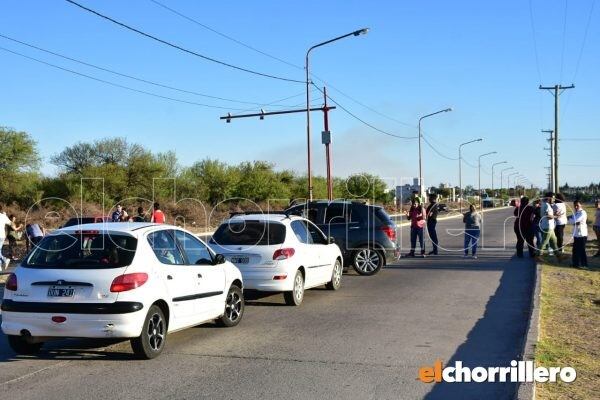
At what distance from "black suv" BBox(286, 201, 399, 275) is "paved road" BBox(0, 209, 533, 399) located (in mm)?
3594

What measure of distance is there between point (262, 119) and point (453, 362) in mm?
26253

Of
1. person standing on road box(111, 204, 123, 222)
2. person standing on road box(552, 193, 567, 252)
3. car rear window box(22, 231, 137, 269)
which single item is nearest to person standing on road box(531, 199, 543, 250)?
person standing on road box(552, 193, 567, 252)

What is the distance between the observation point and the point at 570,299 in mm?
12047

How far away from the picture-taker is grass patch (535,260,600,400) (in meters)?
6.36

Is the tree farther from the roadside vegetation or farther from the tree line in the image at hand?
the roadside vegetation

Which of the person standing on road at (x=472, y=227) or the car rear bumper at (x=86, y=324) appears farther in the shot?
the person standing on road at (x=472, y=227)

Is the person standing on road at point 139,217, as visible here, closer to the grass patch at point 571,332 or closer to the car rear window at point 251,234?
the car rear window at point 251,234

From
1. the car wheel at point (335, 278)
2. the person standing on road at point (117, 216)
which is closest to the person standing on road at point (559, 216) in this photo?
the car wheel at point (335, 278)

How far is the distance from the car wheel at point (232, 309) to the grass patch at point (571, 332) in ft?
13.8

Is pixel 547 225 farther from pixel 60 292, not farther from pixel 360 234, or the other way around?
pixel 60 292

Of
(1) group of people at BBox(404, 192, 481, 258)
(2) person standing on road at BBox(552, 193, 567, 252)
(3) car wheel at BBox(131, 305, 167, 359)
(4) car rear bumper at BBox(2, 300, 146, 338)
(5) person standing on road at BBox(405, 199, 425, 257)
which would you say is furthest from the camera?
(5) person standing on road at BBox(405, 199, 425, 257)

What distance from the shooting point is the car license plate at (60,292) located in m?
7.51

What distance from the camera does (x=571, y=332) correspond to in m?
9.03

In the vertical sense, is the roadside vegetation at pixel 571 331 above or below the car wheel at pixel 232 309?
below
